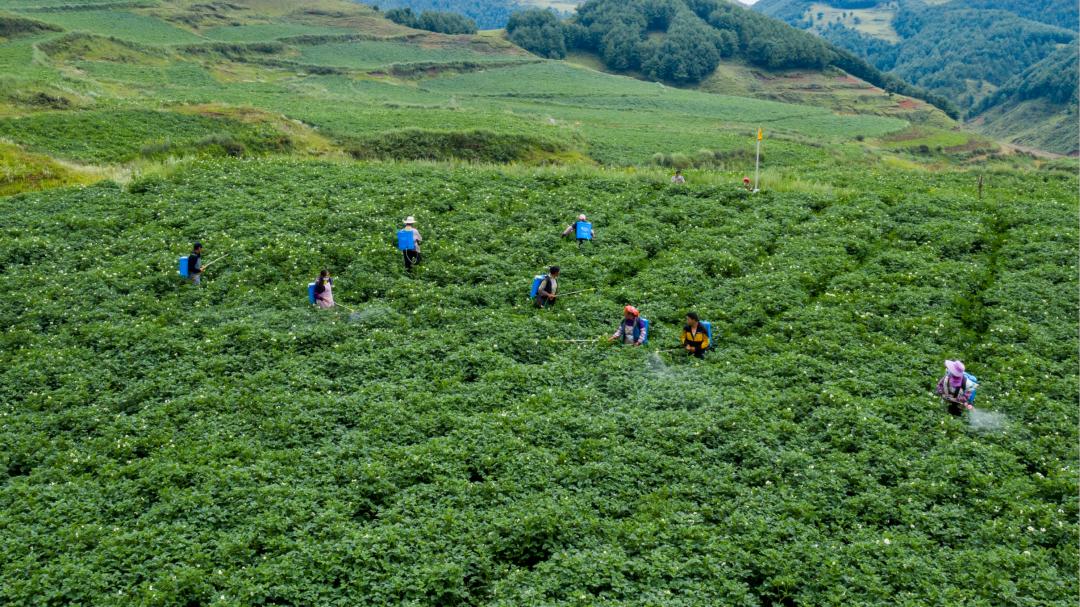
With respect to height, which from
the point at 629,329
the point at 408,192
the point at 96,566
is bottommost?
the point at 96,566

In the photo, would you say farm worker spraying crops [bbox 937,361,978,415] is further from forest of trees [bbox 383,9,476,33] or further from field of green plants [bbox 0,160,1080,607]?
forest of trees [bbox 383,9,476,33]

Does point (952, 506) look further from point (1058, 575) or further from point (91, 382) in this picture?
point (91, 382)

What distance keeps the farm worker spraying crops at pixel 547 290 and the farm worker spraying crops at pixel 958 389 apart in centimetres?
1097

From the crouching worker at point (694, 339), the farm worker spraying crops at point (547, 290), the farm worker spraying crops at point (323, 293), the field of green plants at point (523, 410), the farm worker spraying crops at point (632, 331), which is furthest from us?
the farm worker spraying crops at point (547, 290)

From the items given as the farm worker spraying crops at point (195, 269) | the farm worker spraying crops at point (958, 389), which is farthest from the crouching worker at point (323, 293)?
the farm worker spraying crops at point (958, 389)

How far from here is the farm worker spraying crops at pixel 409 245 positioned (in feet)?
79.8

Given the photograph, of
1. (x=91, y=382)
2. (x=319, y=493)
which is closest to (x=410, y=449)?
(x=319, y=493)

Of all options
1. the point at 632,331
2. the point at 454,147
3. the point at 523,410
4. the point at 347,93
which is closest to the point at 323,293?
the point at 523,410

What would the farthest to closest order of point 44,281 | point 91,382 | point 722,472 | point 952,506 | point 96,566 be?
point 44,281 < point 91,382 < point 722,472 < point 952,506 < point 96,566

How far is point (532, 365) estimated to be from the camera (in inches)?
750

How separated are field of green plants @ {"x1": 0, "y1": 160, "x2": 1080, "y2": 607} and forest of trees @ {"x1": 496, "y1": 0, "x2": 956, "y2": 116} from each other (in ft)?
544

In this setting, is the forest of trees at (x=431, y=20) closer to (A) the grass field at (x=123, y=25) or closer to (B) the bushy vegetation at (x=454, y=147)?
(A) the grass field at (x=123, y=25)

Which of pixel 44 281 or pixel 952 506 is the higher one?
pixel 44 281

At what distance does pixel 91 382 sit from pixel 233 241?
28.3 feet
